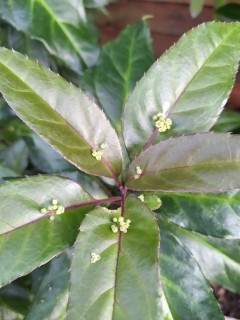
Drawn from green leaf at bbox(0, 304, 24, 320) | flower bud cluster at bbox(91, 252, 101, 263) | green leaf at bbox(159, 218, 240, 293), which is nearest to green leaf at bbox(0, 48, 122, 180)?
flower bud cluster at bbox(91, 252, 101, 263)

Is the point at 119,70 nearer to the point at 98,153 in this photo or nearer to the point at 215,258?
the point at 98,153

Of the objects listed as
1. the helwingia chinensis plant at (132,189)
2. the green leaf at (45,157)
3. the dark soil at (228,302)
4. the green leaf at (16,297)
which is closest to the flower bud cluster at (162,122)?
the helwingia chinensis plant at (132,189)

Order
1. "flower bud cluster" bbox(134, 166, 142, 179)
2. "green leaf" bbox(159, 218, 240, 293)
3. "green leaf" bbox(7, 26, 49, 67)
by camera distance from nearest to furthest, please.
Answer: "flower bud cluster" bbox(134, 166, 142, 179) < "green leaf" bbox(159, 218, 240, 293) < "green leaf" bbox(7, 26, 49, 67)

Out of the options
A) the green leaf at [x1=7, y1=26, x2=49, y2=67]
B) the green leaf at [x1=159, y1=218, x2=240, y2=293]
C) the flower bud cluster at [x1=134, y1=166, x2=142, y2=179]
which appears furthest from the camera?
the green leaf at [x1=7, y1=26, x2=49, y2=67]

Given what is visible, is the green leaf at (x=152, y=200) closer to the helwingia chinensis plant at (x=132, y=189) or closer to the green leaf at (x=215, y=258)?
the helwingia chinensis plant at (x=132, y=189)

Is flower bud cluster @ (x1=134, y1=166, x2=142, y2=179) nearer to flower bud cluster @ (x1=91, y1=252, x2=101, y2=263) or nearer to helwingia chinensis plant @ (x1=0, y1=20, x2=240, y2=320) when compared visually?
helwingia chinensis plant @ (x1=0, y1=20, x2=240, y2=320)

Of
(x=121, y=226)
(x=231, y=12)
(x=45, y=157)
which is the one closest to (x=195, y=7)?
(x=231, y=12)
